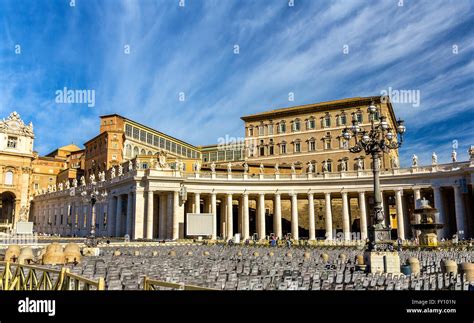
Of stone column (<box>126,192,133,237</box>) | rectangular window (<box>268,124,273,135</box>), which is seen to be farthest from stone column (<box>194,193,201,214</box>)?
rectangular window (<box>268,124,273,135</box>)

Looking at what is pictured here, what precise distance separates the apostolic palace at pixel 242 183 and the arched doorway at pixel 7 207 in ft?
0.96

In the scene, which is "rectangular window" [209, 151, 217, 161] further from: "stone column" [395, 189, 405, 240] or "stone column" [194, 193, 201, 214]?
"stone column" [395, 189, 405, 240]

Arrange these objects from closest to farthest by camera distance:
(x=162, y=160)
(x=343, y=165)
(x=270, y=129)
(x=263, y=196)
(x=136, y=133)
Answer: (x=162, y=160) < (x=263, y=196) < (x=343, y=165) < (x=136, y=133) < (x=270, y=129)

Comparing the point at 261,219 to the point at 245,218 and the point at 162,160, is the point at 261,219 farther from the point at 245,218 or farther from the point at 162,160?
the point at 162,160

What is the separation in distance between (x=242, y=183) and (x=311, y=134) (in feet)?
85.6

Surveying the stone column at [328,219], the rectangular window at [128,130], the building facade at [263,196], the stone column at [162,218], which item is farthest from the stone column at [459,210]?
the rectangular window at [128,130]

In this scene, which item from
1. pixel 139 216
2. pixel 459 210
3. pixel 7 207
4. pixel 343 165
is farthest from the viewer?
pixel 7 207

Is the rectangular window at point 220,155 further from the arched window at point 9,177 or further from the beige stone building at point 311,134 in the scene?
the arched window at point 9,177

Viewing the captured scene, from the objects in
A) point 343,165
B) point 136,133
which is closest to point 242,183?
point 343,165

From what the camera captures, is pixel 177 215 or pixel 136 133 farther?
pixel 136 133

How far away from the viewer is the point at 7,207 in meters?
92.2

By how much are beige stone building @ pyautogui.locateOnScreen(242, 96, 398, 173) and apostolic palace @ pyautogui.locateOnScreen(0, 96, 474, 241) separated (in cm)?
22

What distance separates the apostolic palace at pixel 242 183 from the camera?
54469 millimetres

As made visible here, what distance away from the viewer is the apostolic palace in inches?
2144
